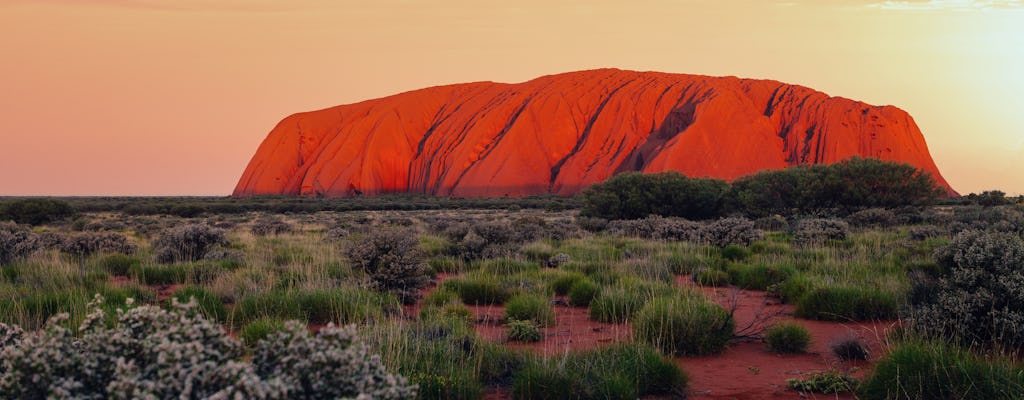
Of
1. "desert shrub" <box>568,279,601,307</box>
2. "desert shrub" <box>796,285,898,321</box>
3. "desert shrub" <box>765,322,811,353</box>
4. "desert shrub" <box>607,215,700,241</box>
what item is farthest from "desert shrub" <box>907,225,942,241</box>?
"desert shrub" <box>765,322,811,353</box>

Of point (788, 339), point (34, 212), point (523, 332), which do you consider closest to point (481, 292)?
point (523, 332)

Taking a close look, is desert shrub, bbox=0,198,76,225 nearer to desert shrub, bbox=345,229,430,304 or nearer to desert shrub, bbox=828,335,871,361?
desert shrub, bbox=345,229,430,304

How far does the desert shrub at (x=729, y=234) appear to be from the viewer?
15648 millimetres

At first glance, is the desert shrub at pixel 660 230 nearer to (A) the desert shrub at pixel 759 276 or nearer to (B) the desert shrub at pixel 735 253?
(B) the desert shrub at pixel 735 253

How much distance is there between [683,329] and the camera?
6.50 meters

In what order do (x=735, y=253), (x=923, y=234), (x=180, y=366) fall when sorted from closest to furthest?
(x=180, y=366), (x=735, y=253), (x=923, y=234)

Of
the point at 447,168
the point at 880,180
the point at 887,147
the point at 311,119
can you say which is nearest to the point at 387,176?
the point at 447,168

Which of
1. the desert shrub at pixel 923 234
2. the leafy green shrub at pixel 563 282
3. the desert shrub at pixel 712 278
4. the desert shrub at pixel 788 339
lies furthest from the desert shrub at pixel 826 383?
the desert shrub at pixel 923 234

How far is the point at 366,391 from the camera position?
2.56 metres

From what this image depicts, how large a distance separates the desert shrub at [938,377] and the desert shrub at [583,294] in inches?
172

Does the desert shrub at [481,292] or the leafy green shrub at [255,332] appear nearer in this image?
the leafy green shrub at [255,332]

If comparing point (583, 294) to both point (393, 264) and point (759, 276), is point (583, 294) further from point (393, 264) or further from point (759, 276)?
point (759, 276)

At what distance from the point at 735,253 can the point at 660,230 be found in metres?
3.83

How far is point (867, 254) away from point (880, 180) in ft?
46.1
